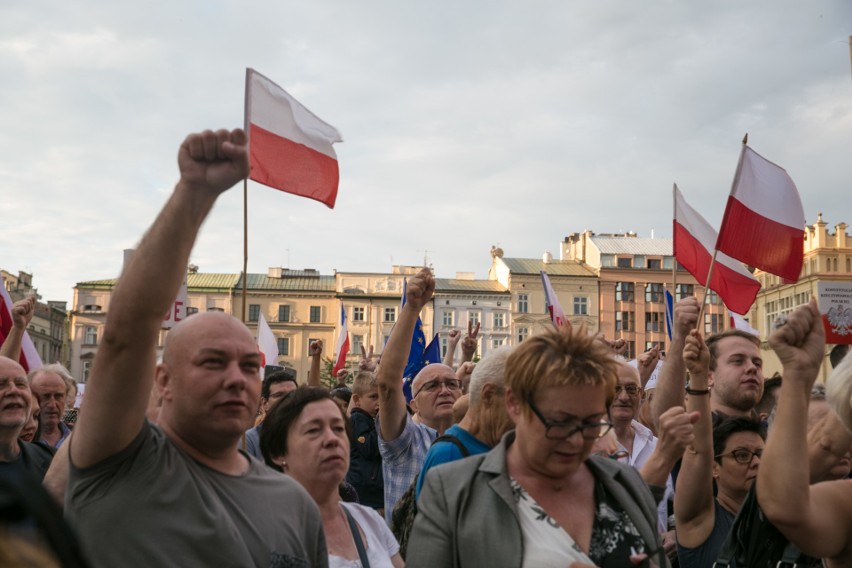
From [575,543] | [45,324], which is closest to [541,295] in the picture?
[45,324]

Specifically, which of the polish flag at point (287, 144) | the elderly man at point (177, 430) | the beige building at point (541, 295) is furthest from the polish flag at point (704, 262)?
the beige building at point (541, 295)

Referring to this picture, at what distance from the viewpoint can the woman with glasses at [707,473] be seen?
411 cm

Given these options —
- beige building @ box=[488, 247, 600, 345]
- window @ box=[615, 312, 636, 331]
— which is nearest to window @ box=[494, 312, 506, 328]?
beige building @ box=[488, 247, 600, 345]

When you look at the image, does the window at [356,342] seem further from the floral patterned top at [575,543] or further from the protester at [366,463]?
the floral patterned top at [575,543]

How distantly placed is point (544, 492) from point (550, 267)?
231 ft

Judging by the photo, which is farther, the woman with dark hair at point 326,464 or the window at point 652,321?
the window at point 652,321

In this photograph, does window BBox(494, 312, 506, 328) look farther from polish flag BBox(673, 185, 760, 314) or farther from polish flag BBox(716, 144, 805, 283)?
polish flag BBox(716, 144, 805, 283)

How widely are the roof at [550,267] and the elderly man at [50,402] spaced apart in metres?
65.4

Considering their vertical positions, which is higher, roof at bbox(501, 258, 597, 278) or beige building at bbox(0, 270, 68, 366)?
roof at bbox(501, 258, 597, 278)

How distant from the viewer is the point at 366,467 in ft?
24.8

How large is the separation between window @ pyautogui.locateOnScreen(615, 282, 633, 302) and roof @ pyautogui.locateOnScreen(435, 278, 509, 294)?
873 cm

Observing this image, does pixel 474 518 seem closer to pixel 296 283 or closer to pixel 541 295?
pixel 541 295

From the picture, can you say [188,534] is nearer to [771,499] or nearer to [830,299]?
[771,499]

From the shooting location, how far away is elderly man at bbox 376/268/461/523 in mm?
5160
